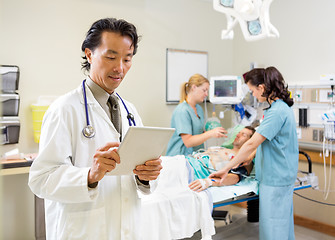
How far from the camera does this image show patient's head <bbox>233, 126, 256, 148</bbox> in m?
3.10

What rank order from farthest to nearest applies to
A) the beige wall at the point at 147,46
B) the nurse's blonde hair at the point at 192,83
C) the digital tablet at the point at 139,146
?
the nurse's blonde hair at the point at 192,83 → the beige wall at the point at 147,46 → the digital tablet at the point at 139,146

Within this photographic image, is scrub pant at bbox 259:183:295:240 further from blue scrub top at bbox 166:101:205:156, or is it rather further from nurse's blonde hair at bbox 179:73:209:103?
nurse's blonde hair at bbox 179:73:209:103

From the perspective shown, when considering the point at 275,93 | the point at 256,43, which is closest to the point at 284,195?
the point at 275,93

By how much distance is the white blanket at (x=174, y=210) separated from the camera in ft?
7.06

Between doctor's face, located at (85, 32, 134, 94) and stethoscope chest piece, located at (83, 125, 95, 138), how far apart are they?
0.17 meters

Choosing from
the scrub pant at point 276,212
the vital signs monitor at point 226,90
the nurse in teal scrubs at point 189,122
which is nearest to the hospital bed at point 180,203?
the scrub pant at point 276,212

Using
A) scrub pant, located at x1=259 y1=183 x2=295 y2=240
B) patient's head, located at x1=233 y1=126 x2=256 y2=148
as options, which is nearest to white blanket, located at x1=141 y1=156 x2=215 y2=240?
scrub pant, located at x1=259 y1=183 x2=295 y2=240

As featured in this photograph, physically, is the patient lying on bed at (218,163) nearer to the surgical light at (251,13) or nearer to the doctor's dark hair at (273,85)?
the doctor's dark hair at (273,85)

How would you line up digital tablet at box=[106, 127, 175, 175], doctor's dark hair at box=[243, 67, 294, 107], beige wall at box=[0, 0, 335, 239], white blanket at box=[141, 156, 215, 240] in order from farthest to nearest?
beige wall at box=[0, 0, 335, 239] → doctor's dark hair at box=[243, 67, 294, 107] → white blanket at box=[141, 156, 215, 240] → digital tablet at box=[106, 127, 175, 175]

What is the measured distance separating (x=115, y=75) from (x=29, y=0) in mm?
2158

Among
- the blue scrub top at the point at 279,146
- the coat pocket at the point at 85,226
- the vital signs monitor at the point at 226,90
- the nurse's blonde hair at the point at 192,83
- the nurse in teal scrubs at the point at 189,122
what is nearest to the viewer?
the coat pocket at the point at 85,226

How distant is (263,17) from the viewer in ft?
7.35

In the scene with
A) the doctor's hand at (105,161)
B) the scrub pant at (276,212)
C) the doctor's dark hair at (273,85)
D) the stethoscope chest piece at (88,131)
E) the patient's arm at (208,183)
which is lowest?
the scrub pant at (276,212)

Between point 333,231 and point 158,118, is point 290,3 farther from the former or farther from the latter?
point 333,231
